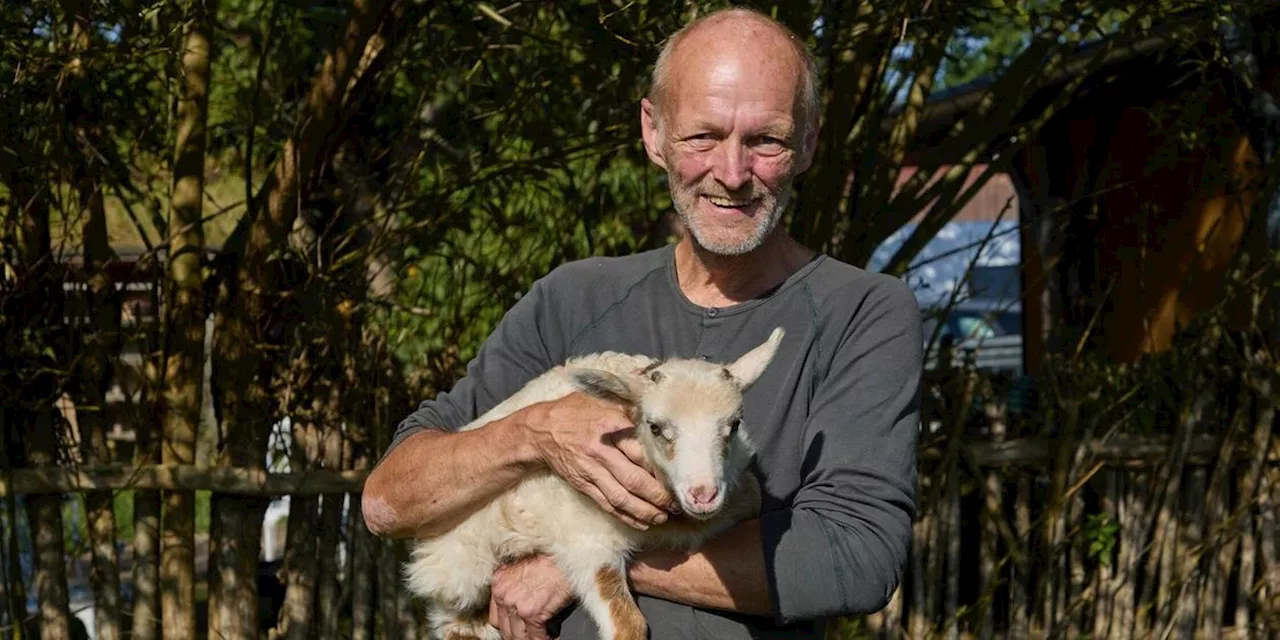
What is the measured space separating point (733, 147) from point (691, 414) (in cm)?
61

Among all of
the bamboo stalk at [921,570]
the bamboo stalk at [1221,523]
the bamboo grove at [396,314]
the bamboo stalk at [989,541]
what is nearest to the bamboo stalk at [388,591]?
the bamboo grove at [396,314]

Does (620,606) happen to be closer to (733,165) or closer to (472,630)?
(472,630)

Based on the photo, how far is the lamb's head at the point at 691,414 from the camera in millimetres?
2668

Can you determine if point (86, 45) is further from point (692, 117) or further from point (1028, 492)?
point (1028, 492)

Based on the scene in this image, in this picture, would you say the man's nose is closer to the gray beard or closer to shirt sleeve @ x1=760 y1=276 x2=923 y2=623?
the gray beard

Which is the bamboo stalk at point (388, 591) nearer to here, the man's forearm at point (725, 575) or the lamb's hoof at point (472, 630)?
the lamb's hoof at point (472, 630)

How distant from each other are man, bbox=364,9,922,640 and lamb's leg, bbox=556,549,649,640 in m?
0.04

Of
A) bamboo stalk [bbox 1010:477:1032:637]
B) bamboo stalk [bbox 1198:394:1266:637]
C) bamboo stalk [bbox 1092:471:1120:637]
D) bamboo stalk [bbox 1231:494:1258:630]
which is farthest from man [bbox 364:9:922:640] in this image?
bamboo stalk [bbox 1231:494:1258:630]

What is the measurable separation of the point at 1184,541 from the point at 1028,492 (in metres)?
0.89


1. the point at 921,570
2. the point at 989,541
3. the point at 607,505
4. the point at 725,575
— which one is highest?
the point at 607,505

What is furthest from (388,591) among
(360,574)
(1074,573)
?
(1074,573)

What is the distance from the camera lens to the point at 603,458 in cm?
275

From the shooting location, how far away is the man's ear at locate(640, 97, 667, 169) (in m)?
3.19

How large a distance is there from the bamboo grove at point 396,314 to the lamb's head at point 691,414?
239 cm
